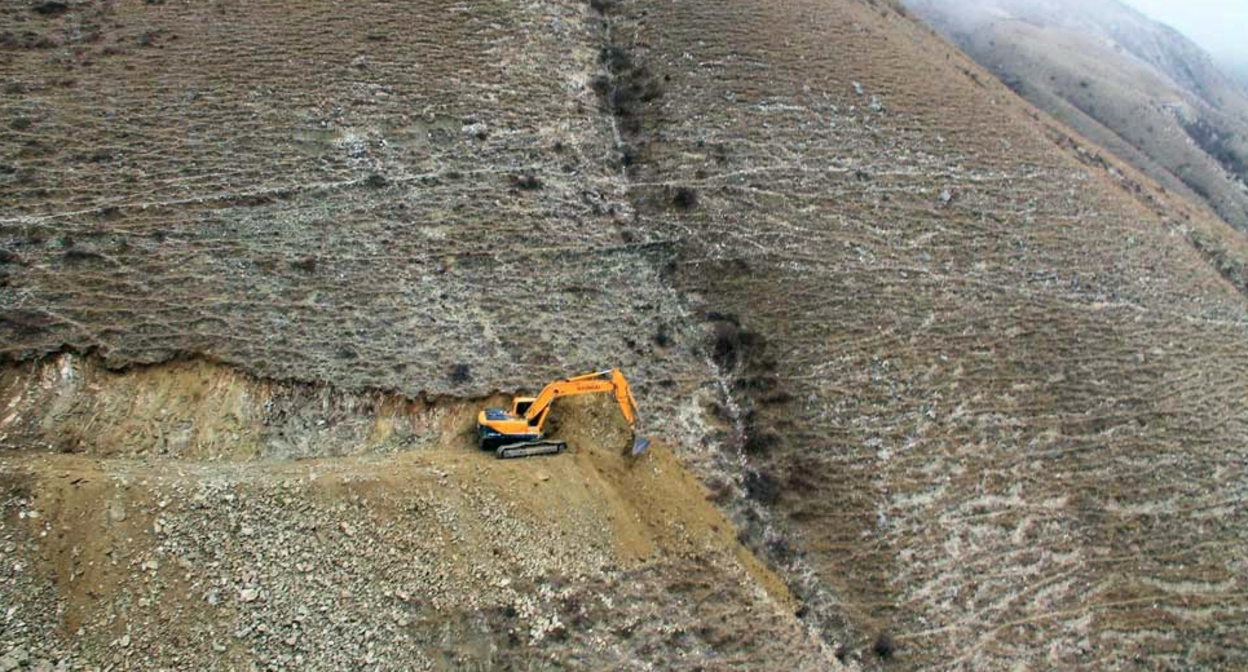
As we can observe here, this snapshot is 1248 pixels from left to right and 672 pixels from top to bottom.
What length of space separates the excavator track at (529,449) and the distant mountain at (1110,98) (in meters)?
72.9

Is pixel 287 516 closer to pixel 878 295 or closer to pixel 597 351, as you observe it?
pixel 597 351

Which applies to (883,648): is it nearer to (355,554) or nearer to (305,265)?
(355,554)

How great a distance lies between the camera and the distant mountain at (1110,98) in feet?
254

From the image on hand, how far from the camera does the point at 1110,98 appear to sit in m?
90.2

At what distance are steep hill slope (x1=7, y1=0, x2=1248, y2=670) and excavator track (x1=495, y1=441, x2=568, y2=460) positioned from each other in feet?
1.70

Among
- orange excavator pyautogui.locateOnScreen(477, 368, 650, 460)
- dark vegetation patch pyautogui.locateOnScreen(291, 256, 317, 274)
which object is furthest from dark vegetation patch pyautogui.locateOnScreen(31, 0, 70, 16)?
orange excavator pyautogui.locateOnScreen(477, 368, 650, 460)

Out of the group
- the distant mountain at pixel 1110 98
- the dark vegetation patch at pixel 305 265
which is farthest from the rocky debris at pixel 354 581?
the distant mountain at pixel 1110 98

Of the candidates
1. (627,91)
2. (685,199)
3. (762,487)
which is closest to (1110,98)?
(627,91)

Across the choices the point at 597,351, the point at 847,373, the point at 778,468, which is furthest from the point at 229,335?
the point at 847,373

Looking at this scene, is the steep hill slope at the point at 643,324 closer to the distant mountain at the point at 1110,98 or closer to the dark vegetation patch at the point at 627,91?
the dark vegetation patch at the point at 627,91

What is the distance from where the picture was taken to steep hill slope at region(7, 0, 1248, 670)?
16.7 meters

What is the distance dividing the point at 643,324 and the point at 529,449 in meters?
6.59

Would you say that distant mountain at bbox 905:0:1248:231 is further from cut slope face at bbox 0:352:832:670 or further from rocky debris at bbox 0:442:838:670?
rocky debris at bbox 0:442:838:670

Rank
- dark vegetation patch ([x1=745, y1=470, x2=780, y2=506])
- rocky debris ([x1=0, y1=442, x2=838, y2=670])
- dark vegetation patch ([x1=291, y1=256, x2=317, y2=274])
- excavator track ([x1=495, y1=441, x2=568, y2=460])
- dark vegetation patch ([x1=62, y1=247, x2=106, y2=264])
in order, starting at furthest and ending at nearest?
dark vegetation patch ([x1=291, y1=256, x2=317, y2=274]), dark vegetation patch ([x1=745, y1=470, x2=780, y2=506]), dark vegetation patch ([x1=62, y1=247, x2=106, y2=264]), excavator track ([x1=495, y1=441, x2=568, y2=460]), rocky debris ([x1=0, y1=442, x2=838, y2=670])
